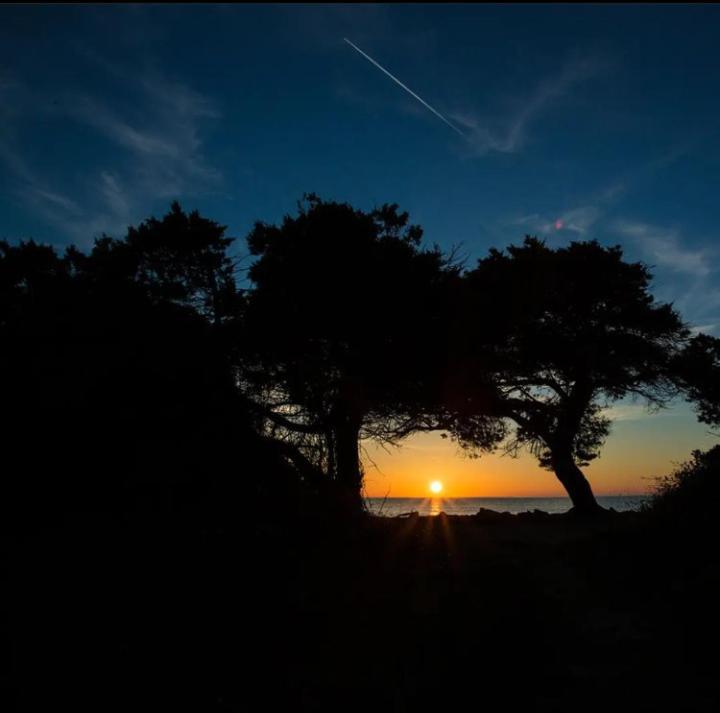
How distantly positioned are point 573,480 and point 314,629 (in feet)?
68.0

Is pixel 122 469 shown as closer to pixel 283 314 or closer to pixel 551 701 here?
pixel 551 701

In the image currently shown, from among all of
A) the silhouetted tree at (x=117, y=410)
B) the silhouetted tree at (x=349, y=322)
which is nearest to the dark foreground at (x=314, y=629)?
the silhouetted tree at (x=117, y=410)

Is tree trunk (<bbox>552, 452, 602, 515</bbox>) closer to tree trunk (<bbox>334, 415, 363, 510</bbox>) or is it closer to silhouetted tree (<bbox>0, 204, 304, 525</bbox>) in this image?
tree trunk (<bbox>334, 415, 363, 510</bbox>)

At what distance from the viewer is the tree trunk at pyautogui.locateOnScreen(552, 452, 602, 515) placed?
24.2 metres

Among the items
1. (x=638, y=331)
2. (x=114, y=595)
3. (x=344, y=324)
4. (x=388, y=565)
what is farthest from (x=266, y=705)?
(x=638, y=331)

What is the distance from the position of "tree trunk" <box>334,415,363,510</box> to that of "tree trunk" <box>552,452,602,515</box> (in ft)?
40.5

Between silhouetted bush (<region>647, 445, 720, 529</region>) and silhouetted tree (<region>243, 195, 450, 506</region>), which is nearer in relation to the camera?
silhouetted bush (<region>647, 445, 720, 529</region>)

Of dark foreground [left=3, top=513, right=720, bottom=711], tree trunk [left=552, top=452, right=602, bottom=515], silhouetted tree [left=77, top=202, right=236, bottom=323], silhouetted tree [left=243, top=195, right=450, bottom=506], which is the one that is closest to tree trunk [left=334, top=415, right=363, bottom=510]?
silhouetted tree [left=243, top=195, right=450, bottom=506]

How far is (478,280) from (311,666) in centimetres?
1599

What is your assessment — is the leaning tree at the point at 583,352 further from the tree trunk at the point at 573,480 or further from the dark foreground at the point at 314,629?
the dark foreground at the point at 314,629

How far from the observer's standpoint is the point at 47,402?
7371 millimetres

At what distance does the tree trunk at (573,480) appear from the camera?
2419 cm

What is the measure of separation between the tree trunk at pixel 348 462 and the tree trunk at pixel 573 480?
12330 mm

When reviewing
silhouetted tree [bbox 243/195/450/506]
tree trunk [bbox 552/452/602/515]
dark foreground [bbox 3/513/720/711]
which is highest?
silhouetted tree [bbox 243/195/450/506]
